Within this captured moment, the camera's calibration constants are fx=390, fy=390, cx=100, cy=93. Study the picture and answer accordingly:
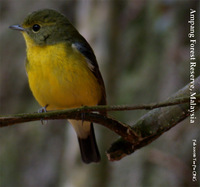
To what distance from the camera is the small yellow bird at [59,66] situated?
3.21 metres

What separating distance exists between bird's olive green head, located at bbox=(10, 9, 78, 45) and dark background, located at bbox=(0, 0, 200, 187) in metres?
0.96

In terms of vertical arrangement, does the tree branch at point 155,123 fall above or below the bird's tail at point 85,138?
above

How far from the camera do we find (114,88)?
4.66 metres

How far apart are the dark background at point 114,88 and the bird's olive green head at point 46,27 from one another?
956 millimetres

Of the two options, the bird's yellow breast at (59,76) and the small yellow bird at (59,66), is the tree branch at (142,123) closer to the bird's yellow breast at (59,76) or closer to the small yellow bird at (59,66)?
the small yellow bird at (59,66)

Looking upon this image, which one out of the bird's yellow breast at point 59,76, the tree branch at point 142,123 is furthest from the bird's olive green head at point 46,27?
the tree branch at point 142,123

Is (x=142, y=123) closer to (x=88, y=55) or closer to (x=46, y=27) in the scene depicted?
(x=88, y=55)

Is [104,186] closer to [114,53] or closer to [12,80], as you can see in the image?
[114,53]

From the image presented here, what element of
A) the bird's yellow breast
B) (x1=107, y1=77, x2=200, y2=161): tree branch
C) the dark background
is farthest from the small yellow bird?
the dark background

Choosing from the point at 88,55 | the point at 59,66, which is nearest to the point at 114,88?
A: the point at 88,55

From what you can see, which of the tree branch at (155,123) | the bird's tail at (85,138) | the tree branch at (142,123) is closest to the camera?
the tree branch at (142,123)

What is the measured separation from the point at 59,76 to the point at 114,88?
1560 mm

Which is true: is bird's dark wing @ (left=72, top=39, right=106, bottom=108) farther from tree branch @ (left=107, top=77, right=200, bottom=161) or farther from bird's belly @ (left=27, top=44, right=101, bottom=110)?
tree branch @ (left=107, top=77, right=200, bottom=161)

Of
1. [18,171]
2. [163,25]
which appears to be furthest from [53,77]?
[18,171]
